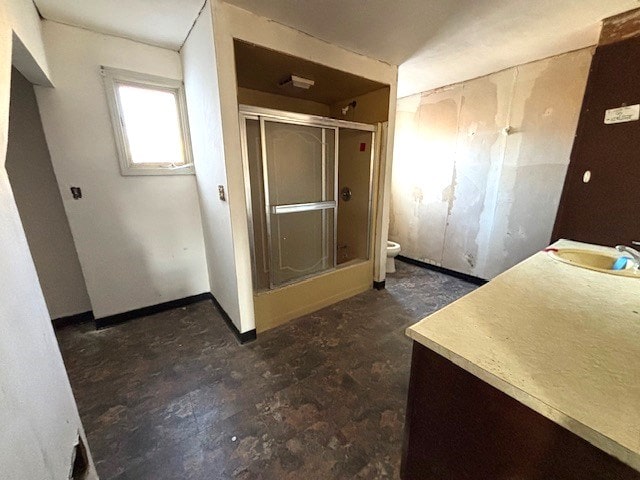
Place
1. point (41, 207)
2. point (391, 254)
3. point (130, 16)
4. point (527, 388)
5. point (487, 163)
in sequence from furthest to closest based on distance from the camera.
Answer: point (391, 254), point (487, 163), point (41, 207), point (130, 16), point (527, 388)

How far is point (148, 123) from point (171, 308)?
1650 mm

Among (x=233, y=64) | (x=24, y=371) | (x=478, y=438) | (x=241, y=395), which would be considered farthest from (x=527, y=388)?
(x=233, y=64)

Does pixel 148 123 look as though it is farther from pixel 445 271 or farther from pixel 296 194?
pixel 445 271

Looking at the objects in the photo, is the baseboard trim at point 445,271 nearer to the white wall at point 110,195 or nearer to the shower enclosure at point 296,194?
the shower enclosure at point 296,194

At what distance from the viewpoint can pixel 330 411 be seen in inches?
54.1

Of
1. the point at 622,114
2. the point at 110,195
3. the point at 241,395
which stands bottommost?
the point at 241,395

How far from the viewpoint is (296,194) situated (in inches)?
95.2

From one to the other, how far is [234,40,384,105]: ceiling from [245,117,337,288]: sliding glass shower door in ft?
1.34

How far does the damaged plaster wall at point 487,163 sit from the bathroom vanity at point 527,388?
5.87 feet

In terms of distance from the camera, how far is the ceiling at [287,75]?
1.78 m

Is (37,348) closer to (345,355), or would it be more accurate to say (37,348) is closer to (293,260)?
(345,355)

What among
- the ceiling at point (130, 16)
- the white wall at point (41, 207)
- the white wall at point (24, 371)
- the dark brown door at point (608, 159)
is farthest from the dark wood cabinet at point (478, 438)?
the white wall at point (41, 207)

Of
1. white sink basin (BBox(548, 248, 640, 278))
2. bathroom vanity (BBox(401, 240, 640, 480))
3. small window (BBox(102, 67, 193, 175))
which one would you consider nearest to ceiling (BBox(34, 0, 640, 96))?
small window (BBox(102, 67, 193, 175))

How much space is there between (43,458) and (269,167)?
2040mm
